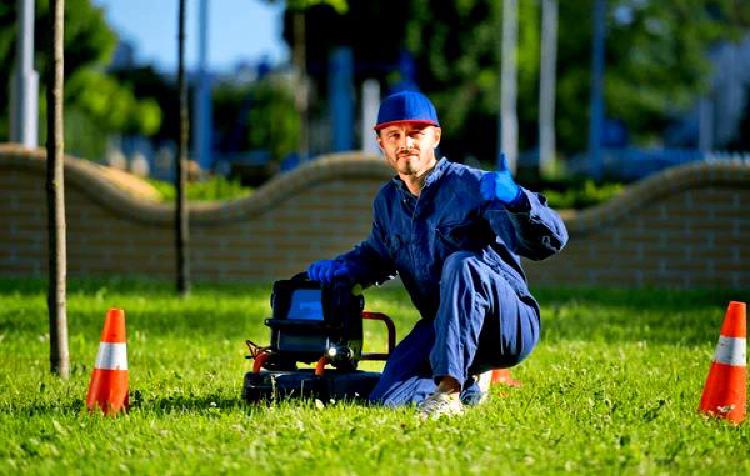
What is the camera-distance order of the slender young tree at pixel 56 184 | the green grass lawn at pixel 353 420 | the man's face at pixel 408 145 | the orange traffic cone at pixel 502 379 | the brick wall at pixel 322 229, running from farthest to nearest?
1. the brick wall at pixel 322 229
2. the slender young tree at pixel 56 184
3. the orange traffic cone at pixel 502 379
4. the man's face at pixel 408 145
5. the green grass lawn at pixel 353 420

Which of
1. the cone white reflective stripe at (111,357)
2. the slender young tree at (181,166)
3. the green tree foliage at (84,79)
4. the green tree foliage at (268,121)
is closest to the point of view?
the cone white reflective stripe at (111,357)

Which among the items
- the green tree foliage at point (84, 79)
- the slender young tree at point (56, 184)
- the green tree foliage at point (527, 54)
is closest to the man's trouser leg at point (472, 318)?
the slender young tree at point (56, 184)

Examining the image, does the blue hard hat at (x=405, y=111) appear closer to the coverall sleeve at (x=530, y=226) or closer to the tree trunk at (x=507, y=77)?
the coverall sleeve at (x=530, y=226)

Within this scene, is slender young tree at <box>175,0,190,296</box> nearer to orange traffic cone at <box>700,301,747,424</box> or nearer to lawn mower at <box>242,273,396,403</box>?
lawn mower at <box>242,273,396,403</box>

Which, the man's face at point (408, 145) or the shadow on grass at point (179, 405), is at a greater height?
the man's face at point (408, 145)

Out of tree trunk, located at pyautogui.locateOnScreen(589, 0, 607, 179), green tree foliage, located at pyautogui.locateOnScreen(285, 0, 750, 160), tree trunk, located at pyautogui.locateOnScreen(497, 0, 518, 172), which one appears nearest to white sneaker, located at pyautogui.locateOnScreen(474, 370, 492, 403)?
tree trunk, located at pyautogui.locateOnScreen(589, 0, 607, 179)

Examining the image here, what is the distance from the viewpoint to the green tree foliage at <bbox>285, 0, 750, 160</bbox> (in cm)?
4081

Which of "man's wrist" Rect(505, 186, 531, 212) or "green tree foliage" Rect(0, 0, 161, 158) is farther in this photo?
"green tree foliage" Rect(0, 0, 161, 158)

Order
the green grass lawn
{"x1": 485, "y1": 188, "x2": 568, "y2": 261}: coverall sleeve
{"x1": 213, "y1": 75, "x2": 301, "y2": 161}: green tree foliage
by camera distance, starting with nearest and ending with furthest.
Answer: the green grass lawn
{"x1": 485, "y1": 188, "x2": 568, "y2": 261}: coverall sleeve
{"x1": 213, "y1": 75, "x2": 301, "y2": 161}: green tree foliage

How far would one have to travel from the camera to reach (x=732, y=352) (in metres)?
6.60

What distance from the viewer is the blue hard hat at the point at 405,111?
6.62 meters

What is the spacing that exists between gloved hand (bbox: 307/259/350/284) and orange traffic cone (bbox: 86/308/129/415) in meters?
0.89

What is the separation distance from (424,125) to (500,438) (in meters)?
1.54

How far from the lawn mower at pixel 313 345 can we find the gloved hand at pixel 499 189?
1.02 meters
